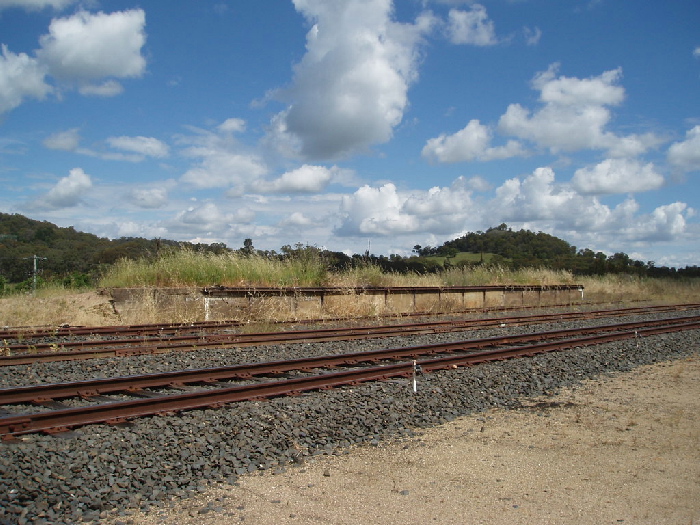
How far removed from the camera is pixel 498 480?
209 inches

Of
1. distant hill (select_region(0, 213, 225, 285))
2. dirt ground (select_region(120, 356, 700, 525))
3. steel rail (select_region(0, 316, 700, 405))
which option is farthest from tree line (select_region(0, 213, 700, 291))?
dirt ground (select_region(120, 356, 700, 525))

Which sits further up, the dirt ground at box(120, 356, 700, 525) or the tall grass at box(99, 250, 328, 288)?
the tall grass at box(99, 250, 328, 288)

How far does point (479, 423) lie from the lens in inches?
285

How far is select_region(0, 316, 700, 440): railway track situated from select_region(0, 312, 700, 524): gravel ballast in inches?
10.2

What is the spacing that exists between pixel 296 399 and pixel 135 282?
13.1m

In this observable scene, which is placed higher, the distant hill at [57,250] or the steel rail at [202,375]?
the distant hill at [57,250]

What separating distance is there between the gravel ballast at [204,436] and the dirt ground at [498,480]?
31 cm

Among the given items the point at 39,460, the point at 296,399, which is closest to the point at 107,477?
the point at 39,460

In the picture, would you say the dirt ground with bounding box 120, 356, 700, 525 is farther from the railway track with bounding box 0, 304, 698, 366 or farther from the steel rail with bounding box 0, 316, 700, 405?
the railway track with bounding box 0, 304, 698, 366

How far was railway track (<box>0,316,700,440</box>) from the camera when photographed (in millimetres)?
6293

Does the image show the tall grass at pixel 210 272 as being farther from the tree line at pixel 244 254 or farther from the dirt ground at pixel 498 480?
the dirt ground at pixel 498 480

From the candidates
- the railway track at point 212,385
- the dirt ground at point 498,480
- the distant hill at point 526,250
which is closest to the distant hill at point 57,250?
the railway track at point 212,385

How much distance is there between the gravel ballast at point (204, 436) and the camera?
4785 mm

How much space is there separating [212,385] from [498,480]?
4.88 meters
